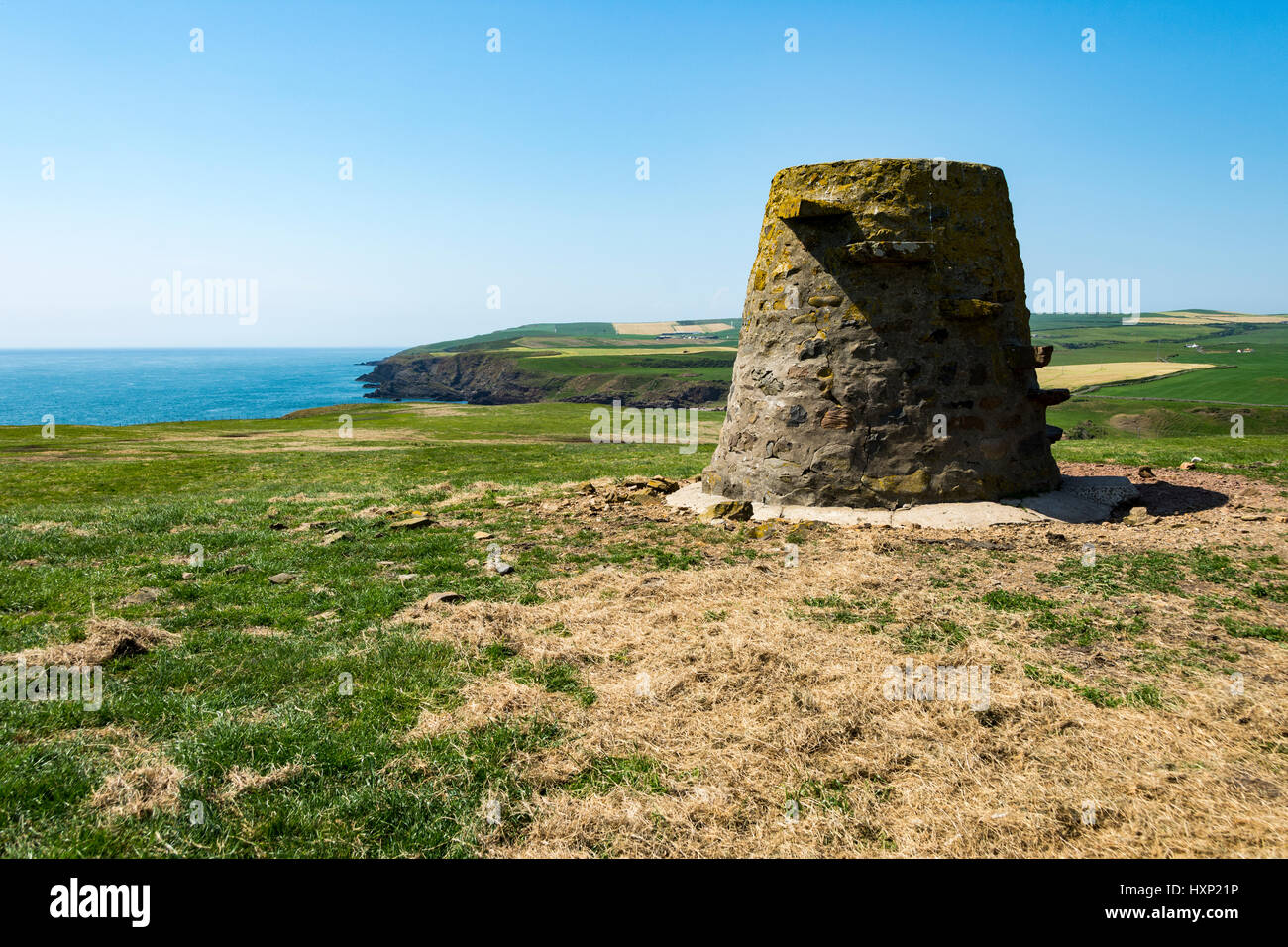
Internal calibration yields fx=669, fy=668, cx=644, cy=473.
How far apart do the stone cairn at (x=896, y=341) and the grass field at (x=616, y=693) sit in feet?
5.27

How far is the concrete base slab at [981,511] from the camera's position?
11.4m

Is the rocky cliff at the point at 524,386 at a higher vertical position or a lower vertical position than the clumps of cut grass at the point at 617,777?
higher

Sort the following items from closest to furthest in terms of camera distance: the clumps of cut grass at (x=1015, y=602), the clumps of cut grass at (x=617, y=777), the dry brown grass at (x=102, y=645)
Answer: the clumps of cut grass at (x=617, y=777) → the dry brown grass at (x=102, y=645) → the clumps of cut grass at (x=1015, y=602)

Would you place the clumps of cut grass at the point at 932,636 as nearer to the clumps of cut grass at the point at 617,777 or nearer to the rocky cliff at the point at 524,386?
the clumps of cut grass at the point at 617,777

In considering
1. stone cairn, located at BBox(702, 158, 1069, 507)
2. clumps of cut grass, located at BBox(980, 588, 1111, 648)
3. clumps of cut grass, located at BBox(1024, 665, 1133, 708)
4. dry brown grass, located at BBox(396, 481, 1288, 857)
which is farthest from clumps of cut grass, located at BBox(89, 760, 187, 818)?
stone cairn, located at BBox(702, 158, 1069, 507)

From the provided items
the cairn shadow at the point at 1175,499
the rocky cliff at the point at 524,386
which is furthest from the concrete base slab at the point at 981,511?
the rocky cliff at the point at 524,386

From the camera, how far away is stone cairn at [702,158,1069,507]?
1154 cm

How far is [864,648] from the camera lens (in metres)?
6.78

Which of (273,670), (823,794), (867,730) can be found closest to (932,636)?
(867,730)

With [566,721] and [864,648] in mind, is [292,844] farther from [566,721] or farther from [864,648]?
[864,648]

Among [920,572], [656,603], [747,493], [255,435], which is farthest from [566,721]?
[255,435]

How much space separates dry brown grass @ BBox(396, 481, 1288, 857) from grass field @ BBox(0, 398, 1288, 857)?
27mm

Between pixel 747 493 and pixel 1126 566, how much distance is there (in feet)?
19.9

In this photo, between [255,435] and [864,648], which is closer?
[864,648]
